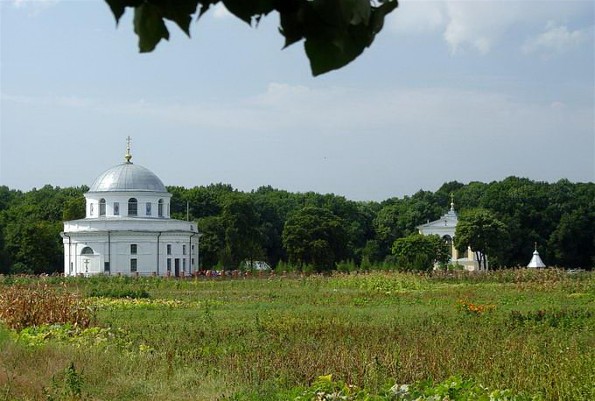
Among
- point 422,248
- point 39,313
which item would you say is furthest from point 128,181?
point 39,313

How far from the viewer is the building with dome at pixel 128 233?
6838cm

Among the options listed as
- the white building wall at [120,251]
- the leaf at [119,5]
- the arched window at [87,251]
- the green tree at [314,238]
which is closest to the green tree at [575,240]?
the green tree at [314,238]

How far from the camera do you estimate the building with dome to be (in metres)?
68.4

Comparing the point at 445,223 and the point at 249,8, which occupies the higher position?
the point at 445,223

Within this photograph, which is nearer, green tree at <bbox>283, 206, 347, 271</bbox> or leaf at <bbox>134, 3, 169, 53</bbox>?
leaf at <bbox>134, 3, 169, 53</bbox>

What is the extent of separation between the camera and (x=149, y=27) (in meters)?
2.33

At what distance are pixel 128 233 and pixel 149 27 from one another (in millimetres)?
66921

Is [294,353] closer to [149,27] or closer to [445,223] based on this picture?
[149,27]

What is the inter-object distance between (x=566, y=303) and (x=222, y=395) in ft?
62.3

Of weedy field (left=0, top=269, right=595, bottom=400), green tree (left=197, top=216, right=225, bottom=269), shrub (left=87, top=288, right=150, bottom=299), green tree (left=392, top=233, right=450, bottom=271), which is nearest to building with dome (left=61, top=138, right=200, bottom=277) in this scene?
green tree (left=197, top=216, right=225, bottom=269)

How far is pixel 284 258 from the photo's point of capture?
8419 cm

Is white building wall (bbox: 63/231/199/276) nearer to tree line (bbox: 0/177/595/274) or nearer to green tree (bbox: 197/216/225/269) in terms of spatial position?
tree line (bbox: 0/177/595/274)

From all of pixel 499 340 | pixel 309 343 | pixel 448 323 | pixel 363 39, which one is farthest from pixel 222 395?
pixel 448 323

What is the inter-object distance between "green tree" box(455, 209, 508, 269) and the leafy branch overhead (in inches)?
2925
